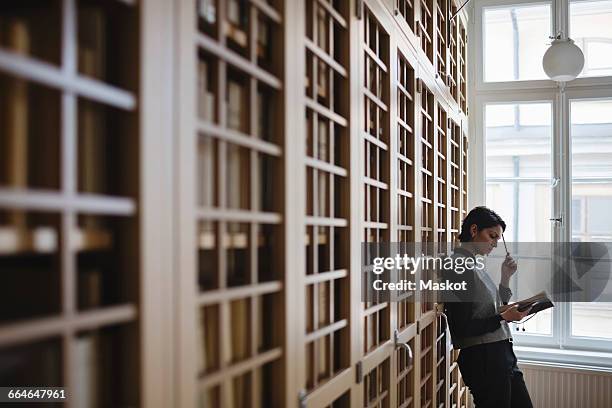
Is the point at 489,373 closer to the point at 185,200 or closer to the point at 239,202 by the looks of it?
the point at 239,202

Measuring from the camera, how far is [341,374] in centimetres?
145

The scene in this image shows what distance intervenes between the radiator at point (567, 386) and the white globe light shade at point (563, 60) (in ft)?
5.77

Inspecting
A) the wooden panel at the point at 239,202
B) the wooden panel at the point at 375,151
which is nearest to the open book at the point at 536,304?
the wooden panel at the point at 375,151

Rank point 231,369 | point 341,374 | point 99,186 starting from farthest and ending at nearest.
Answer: point 341,374 < point 231,369 < point 99,186

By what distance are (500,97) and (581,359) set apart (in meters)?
1.75

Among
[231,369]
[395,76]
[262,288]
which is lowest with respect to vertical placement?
[231,369]

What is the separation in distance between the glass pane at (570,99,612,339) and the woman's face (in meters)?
1.43

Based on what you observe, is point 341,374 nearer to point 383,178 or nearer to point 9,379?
point 383,178

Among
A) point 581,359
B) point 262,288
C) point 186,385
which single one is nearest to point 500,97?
point 581,359

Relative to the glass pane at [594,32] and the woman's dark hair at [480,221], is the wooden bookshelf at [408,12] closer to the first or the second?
the woman's dark hair at [480,221]

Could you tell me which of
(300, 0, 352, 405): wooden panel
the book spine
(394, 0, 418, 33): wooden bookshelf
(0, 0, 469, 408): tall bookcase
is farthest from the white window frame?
the book spine

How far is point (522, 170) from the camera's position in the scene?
414 centimetres

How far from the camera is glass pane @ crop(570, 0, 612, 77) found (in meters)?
4.00

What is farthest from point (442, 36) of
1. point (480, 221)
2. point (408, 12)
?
point (480, 221)
